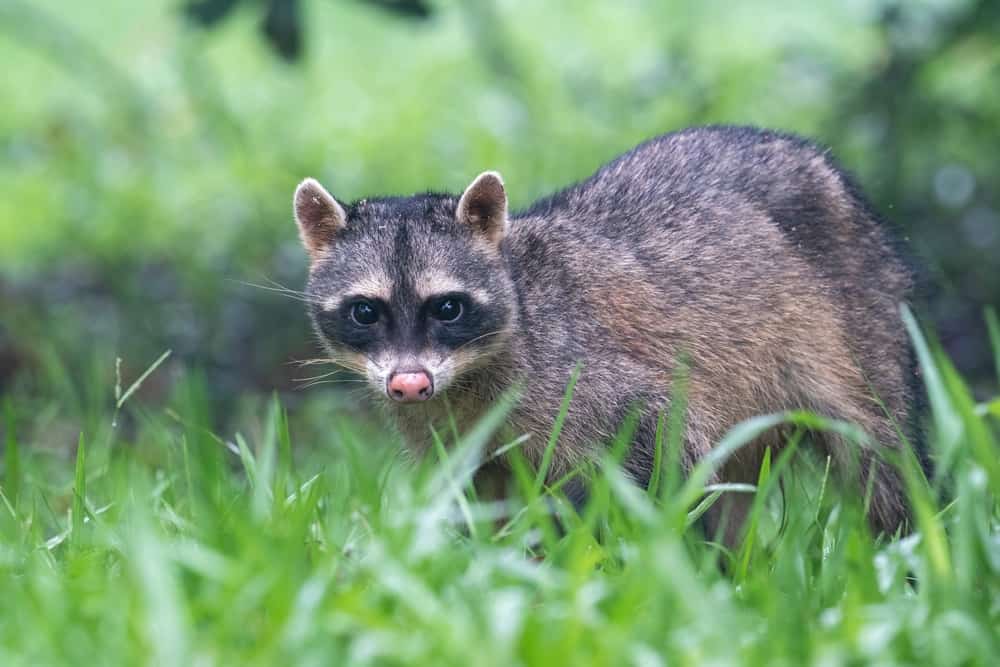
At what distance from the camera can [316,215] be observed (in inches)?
219

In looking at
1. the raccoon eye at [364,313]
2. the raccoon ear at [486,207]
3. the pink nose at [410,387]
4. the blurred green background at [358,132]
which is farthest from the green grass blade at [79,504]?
the blurred green background at [358,132]

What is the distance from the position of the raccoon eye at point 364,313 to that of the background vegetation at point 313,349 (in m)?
0.42

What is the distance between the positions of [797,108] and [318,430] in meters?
5.21

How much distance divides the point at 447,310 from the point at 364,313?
1.04 ft

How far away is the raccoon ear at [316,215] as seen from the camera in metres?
5.48

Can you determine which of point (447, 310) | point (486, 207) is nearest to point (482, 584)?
point (447, 310)

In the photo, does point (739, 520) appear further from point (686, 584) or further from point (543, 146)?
point (543, 146)

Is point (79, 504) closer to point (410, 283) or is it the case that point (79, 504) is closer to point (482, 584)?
point (410, 283)

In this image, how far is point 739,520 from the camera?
20.3 ft

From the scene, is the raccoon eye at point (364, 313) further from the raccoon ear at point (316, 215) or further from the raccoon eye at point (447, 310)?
the raccoon ear at point (316, 215)

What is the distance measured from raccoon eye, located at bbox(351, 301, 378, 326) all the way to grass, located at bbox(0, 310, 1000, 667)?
0.84 meters

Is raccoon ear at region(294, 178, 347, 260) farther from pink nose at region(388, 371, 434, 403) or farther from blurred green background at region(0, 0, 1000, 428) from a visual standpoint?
blurred green background at region(0, 0, 1000, 428)

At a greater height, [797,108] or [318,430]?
[797,108]

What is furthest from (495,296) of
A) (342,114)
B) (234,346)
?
(342,114)
